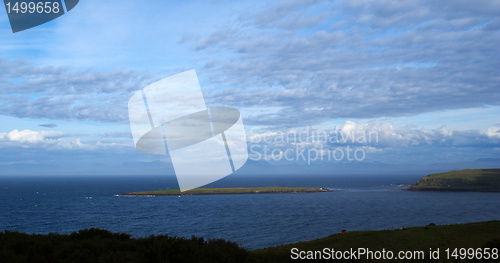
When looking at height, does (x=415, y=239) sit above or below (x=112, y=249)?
below

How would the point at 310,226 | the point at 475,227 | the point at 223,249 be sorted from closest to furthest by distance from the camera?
the point at 223,249 → the point at 475,227 → the point at 310,226

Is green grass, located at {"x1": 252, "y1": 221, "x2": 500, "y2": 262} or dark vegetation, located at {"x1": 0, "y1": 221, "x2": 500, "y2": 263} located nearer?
dark vegetation, located at {"x1": 0, "y1": 221, "x2": 500, "y2": 263}

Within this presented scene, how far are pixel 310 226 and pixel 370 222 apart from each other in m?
14.7

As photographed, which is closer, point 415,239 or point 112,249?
point 112,249

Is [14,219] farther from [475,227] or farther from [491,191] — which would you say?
[491,191]

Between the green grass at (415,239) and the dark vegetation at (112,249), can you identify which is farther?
the green grass at (415,239)

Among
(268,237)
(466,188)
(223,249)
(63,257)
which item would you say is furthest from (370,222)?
(466,188)

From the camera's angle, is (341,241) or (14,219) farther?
(14,219)

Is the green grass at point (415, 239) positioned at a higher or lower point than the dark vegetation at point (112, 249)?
lower

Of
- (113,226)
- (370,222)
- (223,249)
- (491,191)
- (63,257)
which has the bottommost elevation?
(491,191)

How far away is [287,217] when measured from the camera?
84938mm

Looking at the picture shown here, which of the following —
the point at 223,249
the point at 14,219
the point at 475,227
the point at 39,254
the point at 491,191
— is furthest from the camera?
the point at 491,191

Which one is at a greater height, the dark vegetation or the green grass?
the dark vegetation

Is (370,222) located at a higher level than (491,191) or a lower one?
higher
